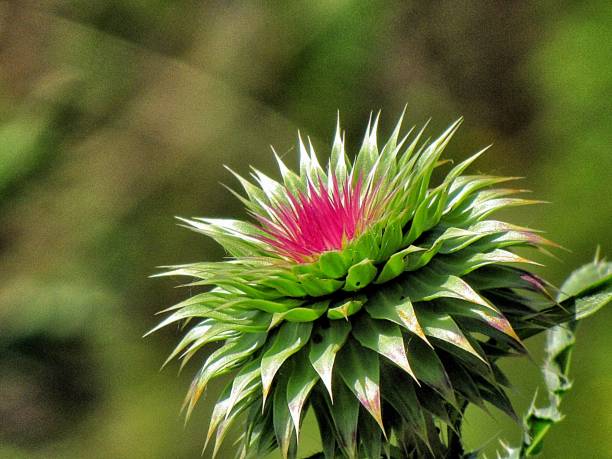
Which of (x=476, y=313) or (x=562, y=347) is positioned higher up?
(x=476, y=313)

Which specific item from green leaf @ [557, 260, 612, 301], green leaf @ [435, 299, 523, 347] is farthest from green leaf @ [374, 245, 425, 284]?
green leaf @ [557, 260, 612, 301]

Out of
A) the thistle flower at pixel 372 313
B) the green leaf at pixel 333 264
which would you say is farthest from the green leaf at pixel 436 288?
the green leaf at pixel 333 264

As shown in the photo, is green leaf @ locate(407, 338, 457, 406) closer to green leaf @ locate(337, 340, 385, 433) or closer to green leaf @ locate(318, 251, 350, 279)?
green leaf @ locate(337, 340, 385, 433)

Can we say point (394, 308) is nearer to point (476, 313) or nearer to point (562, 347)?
point (476, 313)

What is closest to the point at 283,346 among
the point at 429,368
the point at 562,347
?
the point at 429,368

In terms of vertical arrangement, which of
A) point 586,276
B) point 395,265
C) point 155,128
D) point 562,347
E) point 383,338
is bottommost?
point 562,347

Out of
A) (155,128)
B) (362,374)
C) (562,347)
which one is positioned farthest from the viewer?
(155,128)
